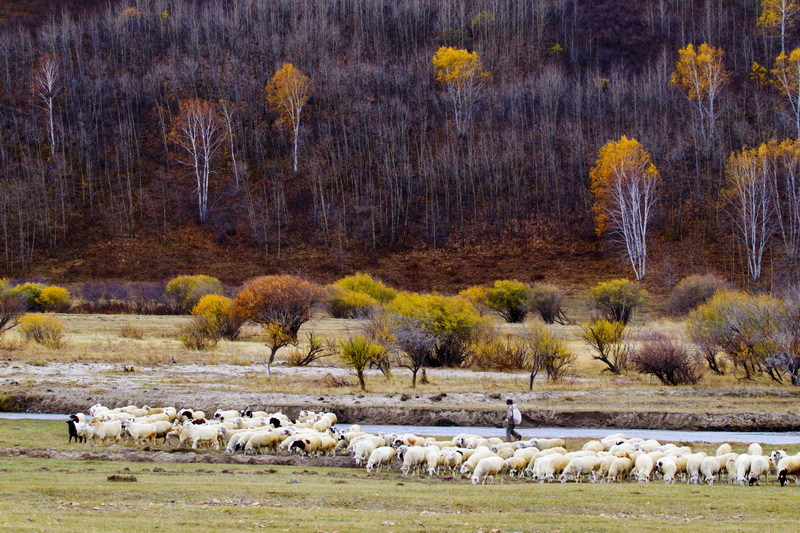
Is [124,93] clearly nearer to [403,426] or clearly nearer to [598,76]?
[598,76]

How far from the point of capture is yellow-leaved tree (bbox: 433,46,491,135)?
96375mm

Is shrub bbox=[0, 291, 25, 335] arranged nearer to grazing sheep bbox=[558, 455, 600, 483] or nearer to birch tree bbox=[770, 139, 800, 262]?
grazing sheep bbox=[558, 455, 600, 483]

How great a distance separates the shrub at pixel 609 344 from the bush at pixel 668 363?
210 cm

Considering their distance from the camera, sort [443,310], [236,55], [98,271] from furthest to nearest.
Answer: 1. [236,55]
2. [98,271]
3. [443,310]

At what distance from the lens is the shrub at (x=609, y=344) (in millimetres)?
34750

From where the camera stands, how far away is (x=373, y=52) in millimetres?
113625

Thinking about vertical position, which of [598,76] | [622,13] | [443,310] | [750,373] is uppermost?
[622,13]

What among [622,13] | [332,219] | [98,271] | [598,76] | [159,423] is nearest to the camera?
[159,423]

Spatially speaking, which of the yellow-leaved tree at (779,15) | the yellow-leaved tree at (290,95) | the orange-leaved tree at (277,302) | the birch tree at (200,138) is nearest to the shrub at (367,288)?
the orange-leaved tree at (277,302)

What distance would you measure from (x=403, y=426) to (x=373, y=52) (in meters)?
97.2

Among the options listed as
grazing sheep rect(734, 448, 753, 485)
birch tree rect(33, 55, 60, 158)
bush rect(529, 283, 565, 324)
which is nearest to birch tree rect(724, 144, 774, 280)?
bush rect(529, 283, 565, 324)

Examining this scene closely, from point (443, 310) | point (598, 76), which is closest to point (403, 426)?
point (443, 310)

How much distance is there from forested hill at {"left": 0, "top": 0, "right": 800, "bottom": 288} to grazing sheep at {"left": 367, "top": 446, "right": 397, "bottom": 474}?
5891 centimetres

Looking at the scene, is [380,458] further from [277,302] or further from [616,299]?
[616,299]
